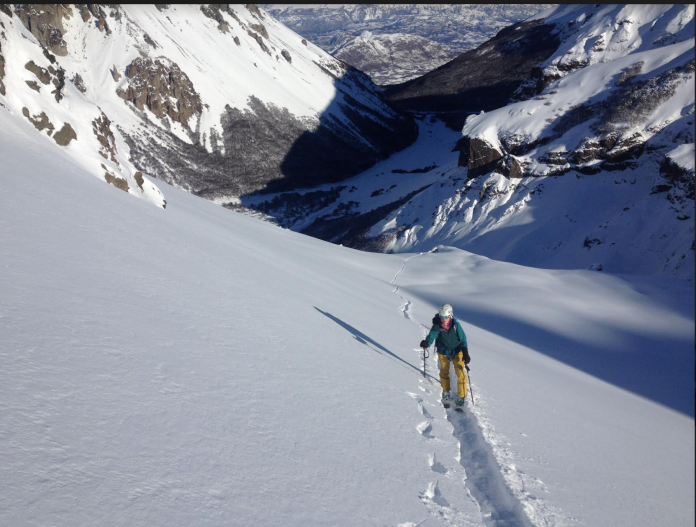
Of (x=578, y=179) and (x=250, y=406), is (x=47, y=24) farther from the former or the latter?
(x=250, y=406)

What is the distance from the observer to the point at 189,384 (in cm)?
395

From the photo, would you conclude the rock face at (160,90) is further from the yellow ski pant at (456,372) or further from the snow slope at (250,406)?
the yellow ski pant at (456,372)

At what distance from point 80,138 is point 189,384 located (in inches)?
436

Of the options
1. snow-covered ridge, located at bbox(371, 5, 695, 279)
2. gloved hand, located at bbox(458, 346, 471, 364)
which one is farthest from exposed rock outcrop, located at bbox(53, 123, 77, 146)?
snow-covered ridge, located at bbox(371, 5, 695, 279)

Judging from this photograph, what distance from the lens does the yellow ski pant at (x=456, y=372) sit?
234 inches

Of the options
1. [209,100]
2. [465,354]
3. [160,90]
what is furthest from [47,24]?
[465,354]

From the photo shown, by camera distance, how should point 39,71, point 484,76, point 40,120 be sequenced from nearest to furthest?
point 40,120, point 39,71, point 484,76

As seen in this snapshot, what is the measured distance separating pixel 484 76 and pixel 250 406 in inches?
3971

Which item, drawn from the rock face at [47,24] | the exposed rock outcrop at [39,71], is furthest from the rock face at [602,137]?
the rock face at [47,24]

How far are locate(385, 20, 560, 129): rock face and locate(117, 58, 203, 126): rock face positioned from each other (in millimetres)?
41733

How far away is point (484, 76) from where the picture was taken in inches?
3703

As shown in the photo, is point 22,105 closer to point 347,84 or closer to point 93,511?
point 93,511

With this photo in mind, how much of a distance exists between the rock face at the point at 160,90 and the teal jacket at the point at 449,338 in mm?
57635

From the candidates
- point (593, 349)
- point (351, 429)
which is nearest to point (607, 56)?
point (593, 349)
